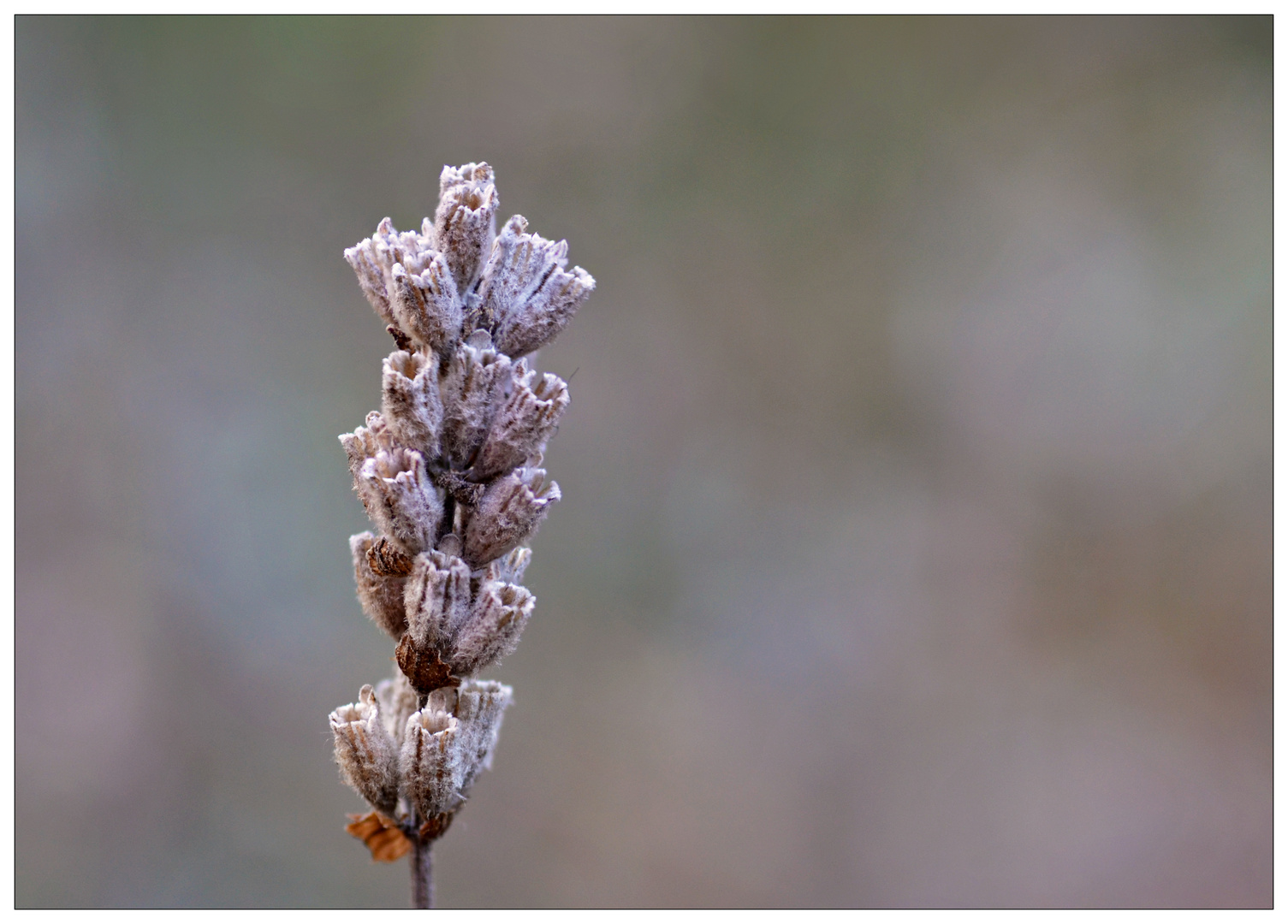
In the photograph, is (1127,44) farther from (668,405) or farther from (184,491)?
(184,491)

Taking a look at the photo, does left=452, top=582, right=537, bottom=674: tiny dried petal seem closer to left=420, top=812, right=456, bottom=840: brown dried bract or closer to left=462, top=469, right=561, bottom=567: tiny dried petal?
left=462, top=469, right=561, bottom=567: tiny dried petal

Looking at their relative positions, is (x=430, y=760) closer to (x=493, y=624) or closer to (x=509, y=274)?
(x=493, y=624)

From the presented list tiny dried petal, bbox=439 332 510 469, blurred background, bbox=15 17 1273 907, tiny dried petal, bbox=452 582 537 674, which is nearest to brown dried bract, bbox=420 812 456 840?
tiny dried petal, bbox=452 582 537 674

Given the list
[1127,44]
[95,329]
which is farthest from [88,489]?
[1127,44]

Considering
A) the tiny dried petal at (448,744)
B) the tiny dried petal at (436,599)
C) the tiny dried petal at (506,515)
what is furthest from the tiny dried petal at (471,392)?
the tiny dried petal at (448,744)

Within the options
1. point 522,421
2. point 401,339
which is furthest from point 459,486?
point 401,339
